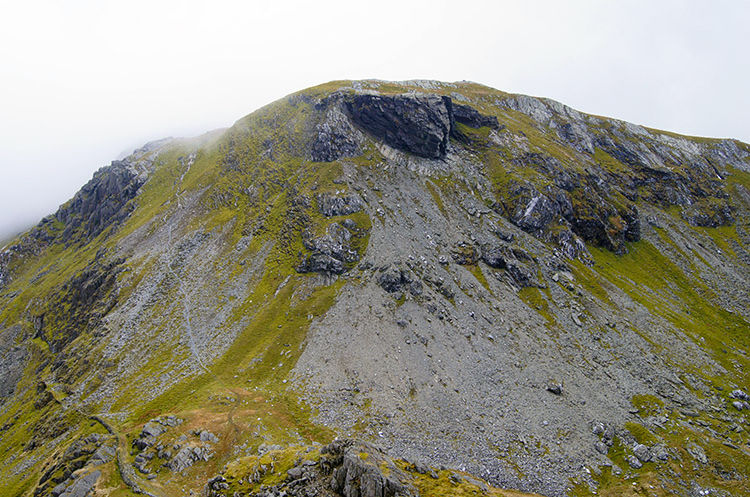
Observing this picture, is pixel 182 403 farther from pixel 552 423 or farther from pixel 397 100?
pixel 397 100

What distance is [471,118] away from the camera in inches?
5625

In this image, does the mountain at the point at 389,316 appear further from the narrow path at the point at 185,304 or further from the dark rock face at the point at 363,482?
the narrow path at the point at 185,304

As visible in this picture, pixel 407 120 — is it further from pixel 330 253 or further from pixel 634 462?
pixel 634 462

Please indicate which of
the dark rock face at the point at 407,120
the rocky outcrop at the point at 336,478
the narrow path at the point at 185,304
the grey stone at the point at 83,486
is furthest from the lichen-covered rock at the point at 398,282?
the dark rock face at the point at 407,120

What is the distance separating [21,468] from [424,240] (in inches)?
3567

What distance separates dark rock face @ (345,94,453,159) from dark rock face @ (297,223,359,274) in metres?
51.3

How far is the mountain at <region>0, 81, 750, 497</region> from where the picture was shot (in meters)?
46.2

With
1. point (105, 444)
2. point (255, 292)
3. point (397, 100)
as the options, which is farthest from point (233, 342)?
point (397, 100)

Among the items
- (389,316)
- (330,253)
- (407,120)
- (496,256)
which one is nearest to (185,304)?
(330,253)

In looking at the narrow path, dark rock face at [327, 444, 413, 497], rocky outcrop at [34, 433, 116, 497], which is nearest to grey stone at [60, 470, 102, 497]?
rocky outcrop at [34, 433, 116, 497]

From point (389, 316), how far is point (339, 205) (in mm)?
42736

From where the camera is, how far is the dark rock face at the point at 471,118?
14162cm

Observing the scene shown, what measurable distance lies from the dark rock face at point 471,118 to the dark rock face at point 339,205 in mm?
71121

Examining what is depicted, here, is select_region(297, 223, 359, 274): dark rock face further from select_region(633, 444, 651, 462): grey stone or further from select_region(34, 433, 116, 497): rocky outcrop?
select_region(633, 444, 651, 462): grey stone
